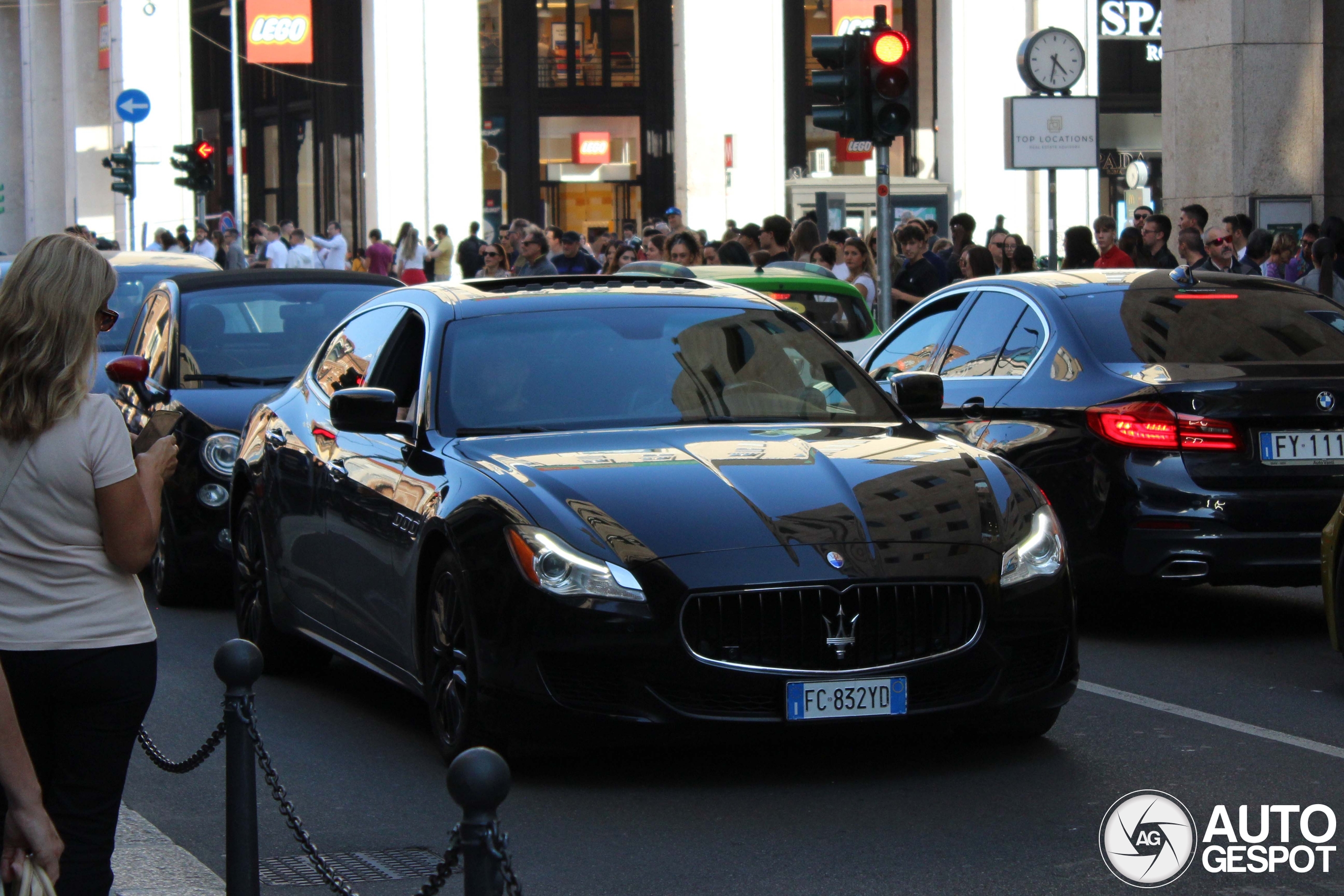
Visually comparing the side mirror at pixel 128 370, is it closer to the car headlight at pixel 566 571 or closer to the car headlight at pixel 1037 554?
the car headlight at pixel 566 571

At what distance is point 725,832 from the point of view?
5562 mm

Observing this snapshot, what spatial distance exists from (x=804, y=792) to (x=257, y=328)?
602 centimetres

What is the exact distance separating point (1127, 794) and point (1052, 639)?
546 millimetres

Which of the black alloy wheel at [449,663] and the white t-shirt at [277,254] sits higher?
the white t-shirt at [277,254]

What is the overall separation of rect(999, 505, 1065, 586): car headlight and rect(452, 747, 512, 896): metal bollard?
3135 millimetres

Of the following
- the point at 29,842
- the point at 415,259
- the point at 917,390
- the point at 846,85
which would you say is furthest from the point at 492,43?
the point at 29,842

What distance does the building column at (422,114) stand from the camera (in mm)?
39094

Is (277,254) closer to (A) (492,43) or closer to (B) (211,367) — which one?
(A) (492,43)

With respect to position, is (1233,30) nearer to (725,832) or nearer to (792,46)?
(725,832)

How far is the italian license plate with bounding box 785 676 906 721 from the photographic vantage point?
585 cm

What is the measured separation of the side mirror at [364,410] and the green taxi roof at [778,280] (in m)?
6.72

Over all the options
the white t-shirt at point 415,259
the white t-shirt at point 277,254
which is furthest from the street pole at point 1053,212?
the white t-shirt at point 277,254

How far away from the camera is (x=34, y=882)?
Answer: 3.46 metres

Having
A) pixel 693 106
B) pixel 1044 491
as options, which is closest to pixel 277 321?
pixel 1044 491
